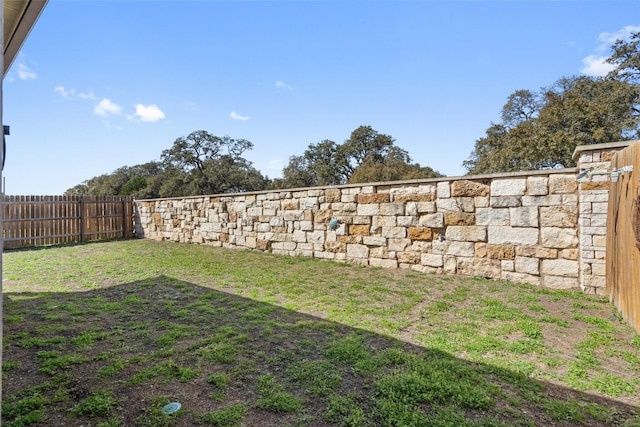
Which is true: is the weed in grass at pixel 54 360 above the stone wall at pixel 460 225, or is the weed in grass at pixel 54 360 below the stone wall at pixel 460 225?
below

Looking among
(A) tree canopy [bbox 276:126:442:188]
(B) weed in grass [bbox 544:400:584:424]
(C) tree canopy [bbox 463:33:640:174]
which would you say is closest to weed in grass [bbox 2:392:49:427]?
(B) weed in grass [bbox 544:400:584:424]

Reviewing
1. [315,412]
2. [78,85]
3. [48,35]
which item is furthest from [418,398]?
[78,85]

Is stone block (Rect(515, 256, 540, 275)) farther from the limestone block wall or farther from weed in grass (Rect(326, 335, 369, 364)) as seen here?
weed in grass (Rect(326, 335, 369, 364))

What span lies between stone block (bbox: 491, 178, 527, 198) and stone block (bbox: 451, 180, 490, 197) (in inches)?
4.3

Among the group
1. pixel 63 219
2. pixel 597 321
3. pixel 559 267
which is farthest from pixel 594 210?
pixel 63 219

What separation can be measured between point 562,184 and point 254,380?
15.0 ft

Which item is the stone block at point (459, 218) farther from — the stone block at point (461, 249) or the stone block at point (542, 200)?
the stone block at point (542, 200)

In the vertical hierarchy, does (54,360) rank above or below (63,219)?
below

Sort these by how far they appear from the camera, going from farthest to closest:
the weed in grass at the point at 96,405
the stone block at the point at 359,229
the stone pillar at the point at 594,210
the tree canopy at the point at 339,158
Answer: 1. the tree canopy at the point at 339,158
2. the stone block at the point at 359,229
3. the stone pillar at the point at 594,210
4. the weed in grass at the point at 96,405

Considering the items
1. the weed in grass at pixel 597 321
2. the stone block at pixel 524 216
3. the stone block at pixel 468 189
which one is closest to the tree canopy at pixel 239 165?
the stone block at pixel 468 189

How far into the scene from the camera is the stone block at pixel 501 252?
15.1 feet

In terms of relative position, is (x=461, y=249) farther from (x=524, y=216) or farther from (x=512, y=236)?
(x=524, y=216)

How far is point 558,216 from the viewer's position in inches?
167

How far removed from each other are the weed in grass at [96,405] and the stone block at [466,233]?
15.7 ft
